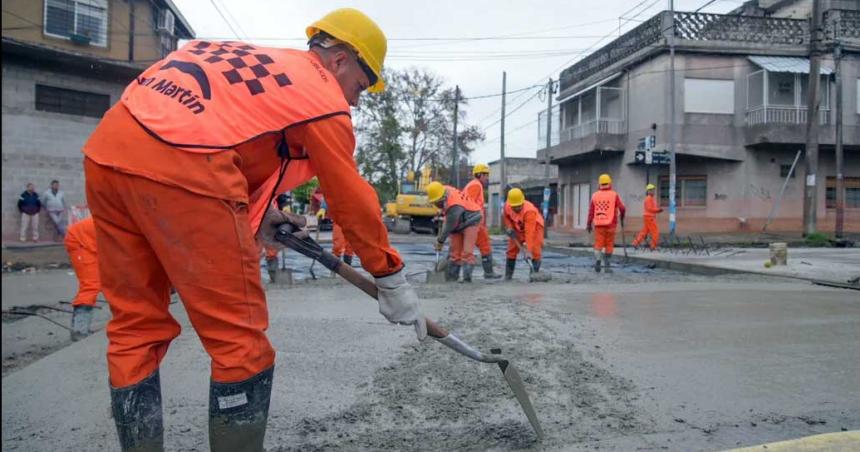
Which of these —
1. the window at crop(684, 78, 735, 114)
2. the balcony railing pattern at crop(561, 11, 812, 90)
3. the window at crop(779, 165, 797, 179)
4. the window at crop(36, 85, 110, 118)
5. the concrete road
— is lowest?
the concrete road

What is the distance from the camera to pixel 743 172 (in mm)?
23891

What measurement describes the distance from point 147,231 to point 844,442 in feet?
8.73

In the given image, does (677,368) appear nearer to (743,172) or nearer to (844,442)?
(844,442)

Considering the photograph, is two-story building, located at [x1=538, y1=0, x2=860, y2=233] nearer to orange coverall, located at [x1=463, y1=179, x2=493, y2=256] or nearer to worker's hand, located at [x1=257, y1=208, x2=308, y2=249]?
A: orange coverall, located at [x1=463, y1=179, x2=493, y2=256]

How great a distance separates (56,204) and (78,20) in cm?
502

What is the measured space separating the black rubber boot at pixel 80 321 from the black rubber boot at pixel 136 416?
3.63 metres

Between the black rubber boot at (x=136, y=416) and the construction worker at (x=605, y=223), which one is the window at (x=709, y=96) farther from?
the black rubber boot at (x=136, y=416)

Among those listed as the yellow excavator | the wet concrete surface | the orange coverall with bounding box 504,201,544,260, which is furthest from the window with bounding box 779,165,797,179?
the wet concrete surface

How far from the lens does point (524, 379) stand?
3508mm

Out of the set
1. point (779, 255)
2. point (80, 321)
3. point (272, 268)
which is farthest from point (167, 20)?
point (779, 255)

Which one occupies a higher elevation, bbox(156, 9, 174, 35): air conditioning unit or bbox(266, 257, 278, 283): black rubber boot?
bbox(156, 9, 174, 35): air conditioning unit

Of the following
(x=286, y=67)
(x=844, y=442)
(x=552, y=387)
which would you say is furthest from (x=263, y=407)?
(x=844, y=442)

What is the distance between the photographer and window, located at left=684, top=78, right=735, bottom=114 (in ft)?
77.1

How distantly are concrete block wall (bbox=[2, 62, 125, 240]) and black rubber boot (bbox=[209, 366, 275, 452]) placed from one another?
15872 mm
